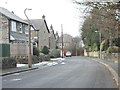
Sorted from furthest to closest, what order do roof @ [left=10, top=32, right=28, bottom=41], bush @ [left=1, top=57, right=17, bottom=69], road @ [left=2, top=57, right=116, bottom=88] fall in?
roof @ [left=10, top=32, right=28, bottom=41]
bush @ [left=1, top=57, right=17, bottom=69]
road @ [left=2, top=57, right=116, bottom=88]

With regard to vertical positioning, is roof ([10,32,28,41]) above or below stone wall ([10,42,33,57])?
above

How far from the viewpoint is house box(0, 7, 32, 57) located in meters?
35.1

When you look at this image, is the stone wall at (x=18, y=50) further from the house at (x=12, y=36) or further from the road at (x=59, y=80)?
the road at (x=59, y=80)

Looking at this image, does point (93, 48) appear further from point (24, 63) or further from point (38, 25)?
point (24, 63)

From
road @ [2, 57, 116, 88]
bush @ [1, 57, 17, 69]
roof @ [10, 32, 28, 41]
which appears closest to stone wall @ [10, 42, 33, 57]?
roof @ [10, 32, 28, 41]

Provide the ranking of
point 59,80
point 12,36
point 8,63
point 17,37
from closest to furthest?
point 59,80 → point 8,63 → point 12,36 → point 17,37

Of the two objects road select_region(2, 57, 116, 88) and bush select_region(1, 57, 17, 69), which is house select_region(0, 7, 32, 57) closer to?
bush select_region(1, 57, 17, 69)

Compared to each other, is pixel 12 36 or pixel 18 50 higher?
pixel 12 36

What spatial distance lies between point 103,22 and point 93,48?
56928 millimetres

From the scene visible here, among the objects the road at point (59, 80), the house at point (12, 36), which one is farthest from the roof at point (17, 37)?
the road at point (59, 80)

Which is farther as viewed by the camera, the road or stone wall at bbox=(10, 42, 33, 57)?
stone wall at bbox=(10, 42, 33, 57)

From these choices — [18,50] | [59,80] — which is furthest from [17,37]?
[59,80]

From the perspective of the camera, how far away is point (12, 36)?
4406cm

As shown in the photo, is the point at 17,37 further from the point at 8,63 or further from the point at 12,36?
the point at 8,63
